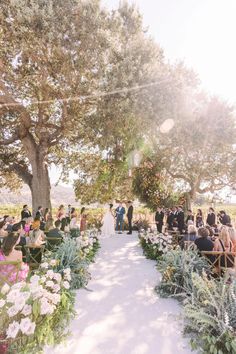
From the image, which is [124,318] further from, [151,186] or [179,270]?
[151,186]

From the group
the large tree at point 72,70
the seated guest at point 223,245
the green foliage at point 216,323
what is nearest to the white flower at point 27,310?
the green foliage at point 216,323

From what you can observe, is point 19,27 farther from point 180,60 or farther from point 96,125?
point 180,60

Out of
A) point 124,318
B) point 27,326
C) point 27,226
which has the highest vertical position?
point 27,226

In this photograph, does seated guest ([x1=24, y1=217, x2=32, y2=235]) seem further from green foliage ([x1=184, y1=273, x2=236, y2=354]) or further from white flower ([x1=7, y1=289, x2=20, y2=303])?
white flower ([x1=7, y1=289, x2=20, y2=303])

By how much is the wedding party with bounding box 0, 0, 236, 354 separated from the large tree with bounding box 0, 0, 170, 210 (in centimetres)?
7

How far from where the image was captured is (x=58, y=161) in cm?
2477

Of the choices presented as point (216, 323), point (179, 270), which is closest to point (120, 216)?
point (179, 270)

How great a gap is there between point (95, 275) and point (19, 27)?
12.1m

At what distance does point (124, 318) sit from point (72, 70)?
1379 cm

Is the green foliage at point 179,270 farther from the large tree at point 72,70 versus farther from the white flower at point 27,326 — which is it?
the large tree at point 72,70

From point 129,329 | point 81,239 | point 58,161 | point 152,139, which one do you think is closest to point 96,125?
point 152,139

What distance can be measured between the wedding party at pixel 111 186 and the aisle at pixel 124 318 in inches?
1.3

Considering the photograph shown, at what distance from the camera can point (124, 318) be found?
6.80 metres

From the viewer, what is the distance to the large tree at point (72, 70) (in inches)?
644
